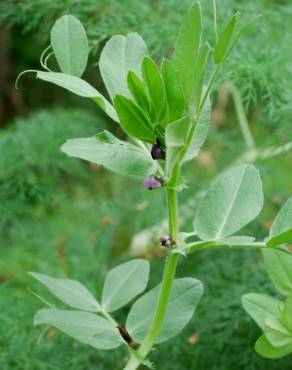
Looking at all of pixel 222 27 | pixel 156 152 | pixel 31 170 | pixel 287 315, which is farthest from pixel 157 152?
pixel 31 170

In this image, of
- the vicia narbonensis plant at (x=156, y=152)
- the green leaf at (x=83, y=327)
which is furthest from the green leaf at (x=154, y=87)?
the green leaf at (x=83, y=327)

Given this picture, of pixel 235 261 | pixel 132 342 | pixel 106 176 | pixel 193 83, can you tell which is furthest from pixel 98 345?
pixel 106 176

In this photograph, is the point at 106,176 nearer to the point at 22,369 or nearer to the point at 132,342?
the point at 22,369

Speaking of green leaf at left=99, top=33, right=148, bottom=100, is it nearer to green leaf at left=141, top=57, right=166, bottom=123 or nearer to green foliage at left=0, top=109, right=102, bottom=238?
green leaf at left=141, top=57, right=166, bottom=123

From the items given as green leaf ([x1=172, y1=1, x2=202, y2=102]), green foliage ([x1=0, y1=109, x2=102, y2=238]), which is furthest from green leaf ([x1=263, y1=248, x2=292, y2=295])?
green foliage ([x1=0, y1=109, x2=102, y2=238])

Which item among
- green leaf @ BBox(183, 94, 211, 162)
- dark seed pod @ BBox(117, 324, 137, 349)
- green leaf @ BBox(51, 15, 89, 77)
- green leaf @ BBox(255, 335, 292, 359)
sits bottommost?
green leaf @ BBox(255, 335, 292, 359)

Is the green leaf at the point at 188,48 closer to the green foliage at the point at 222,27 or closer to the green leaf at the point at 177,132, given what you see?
the green leaf at the point at 177,132
